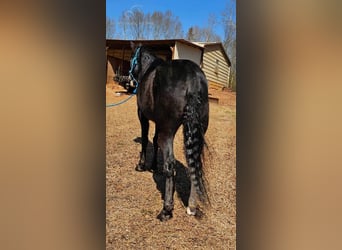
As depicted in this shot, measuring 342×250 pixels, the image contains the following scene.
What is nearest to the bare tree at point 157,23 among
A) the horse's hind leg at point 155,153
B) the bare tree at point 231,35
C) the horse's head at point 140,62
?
the horse's head at point 140,62

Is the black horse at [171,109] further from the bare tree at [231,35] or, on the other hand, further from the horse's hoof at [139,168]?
the bare tree at [231,35]

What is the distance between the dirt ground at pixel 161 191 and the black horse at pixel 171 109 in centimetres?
4

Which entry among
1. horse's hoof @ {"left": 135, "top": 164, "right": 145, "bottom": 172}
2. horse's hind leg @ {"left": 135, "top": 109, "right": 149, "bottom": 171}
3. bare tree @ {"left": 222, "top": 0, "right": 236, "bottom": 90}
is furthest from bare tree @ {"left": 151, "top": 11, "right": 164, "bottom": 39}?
horse's hoof @ {"left": 135, "top": 164, "right": 145, "bottom": 172}

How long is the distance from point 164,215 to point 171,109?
68 centimetres

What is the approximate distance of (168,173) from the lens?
210 centimetres

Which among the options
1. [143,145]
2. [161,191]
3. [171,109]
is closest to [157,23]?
[171,109]

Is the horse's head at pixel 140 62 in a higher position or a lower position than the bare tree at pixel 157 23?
lower

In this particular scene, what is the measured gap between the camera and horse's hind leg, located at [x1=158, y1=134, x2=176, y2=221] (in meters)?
2.08

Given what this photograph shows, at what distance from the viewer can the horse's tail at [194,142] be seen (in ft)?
6.76

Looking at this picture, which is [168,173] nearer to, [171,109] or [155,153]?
[155,153]

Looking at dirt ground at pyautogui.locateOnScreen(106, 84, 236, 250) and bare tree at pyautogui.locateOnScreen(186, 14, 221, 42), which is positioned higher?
bare tree at pyautogui.locateOnScreen(186, 14, 221, 42)

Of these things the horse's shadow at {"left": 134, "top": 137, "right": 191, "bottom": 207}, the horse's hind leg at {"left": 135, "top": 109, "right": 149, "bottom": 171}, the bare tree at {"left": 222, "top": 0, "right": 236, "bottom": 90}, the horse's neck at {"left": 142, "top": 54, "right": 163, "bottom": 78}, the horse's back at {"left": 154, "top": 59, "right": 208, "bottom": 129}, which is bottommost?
the horse's shadow at {"left": 134, "top": 137, "right": 191, "bottom": 207}

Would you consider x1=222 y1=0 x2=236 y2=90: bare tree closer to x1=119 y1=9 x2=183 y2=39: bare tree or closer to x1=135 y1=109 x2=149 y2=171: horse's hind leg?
x1=119 y1=9 x2=183 y2=39: bare tree
